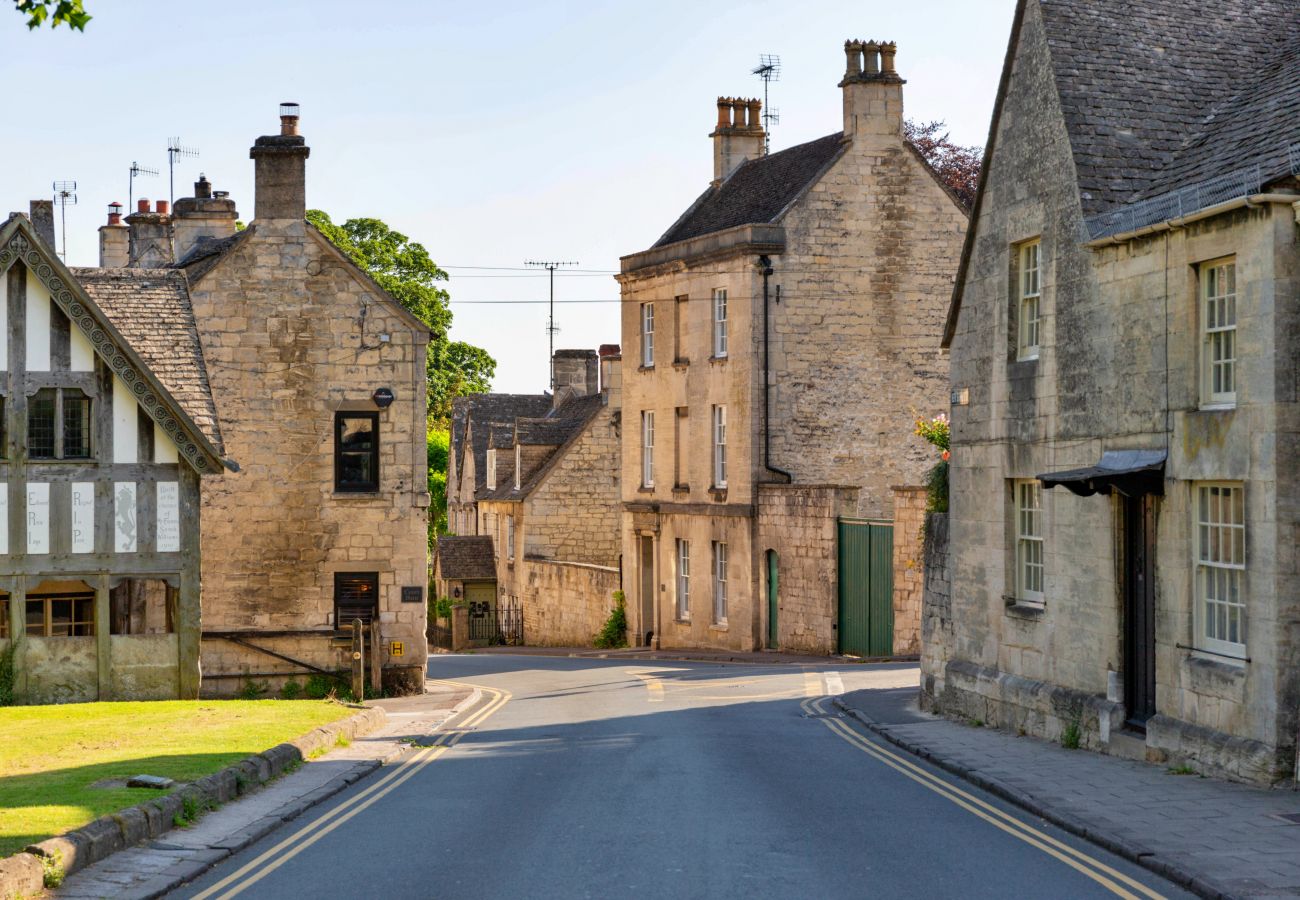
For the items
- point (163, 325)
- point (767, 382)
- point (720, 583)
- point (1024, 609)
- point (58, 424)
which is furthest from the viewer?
point (720, 583)

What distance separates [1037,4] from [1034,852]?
11.7 metres

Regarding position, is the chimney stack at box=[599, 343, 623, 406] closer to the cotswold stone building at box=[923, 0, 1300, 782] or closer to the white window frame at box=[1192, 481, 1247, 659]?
the cotswold stone building at box=[923, 0, 1300, 782]

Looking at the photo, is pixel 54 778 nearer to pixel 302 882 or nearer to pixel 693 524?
pixel 302 882

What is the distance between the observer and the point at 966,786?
49.9 feet

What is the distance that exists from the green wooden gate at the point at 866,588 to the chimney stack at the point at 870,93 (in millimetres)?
11148

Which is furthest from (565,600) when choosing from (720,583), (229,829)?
(229,829)

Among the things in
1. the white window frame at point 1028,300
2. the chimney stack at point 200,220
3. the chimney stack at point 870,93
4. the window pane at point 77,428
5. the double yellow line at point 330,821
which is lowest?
the double yellow line at point 330,821

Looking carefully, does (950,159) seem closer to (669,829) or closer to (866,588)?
(866,588)

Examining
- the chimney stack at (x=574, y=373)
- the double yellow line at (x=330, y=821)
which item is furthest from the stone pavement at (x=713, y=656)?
the chimney stack at (x=574, y=373)

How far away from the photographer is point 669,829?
40.8 ft

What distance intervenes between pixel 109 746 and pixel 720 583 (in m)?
24.9

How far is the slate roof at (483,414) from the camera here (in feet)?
200

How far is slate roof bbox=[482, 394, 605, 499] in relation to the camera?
51562 millimetres

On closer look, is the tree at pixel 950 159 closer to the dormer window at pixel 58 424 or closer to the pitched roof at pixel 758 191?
the pitched roof at pixel 758 191
